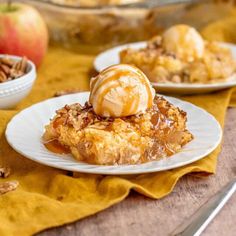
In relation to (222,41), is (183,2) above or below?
above

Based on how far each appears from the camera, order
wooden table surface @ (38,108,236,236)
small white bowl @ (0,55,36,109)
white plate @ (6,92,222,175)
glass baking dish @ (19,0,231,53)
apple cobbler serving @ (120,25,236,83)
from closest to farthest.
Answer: wooden table surface @ (38,108,236,236)
white plate @ (6,92,222,175)
small white bowl @ (0,55,36,109)
apple cobbler serving @ (120,25,236,83)
glass baking dish @ (19,0,231,53)

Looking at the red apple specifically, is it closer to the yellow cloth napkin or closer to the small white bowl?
the small white bowl

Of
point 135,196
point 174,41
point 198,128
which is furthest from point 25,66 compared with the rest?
point 135,196

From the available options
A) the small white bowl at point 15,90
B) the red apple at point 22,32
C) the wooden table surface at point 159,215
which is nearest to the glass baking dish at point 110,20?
the red apple at point 22,32

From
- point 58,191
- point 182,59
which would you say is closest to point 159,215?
point 58,191

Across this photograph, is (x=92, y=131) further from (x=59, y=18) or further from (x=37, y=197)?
(x=59, y=18)

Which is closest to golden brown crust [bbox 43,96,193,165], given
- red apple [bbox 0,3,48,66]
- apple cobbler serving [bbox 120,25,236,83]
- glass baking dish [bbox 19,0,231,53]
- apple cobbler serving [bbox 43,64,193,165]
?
apple cobbler serving [bbox 43,64,193,165]

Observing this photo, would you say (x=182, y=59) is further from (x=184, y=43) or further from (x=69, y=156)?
(x=69, y=156)
